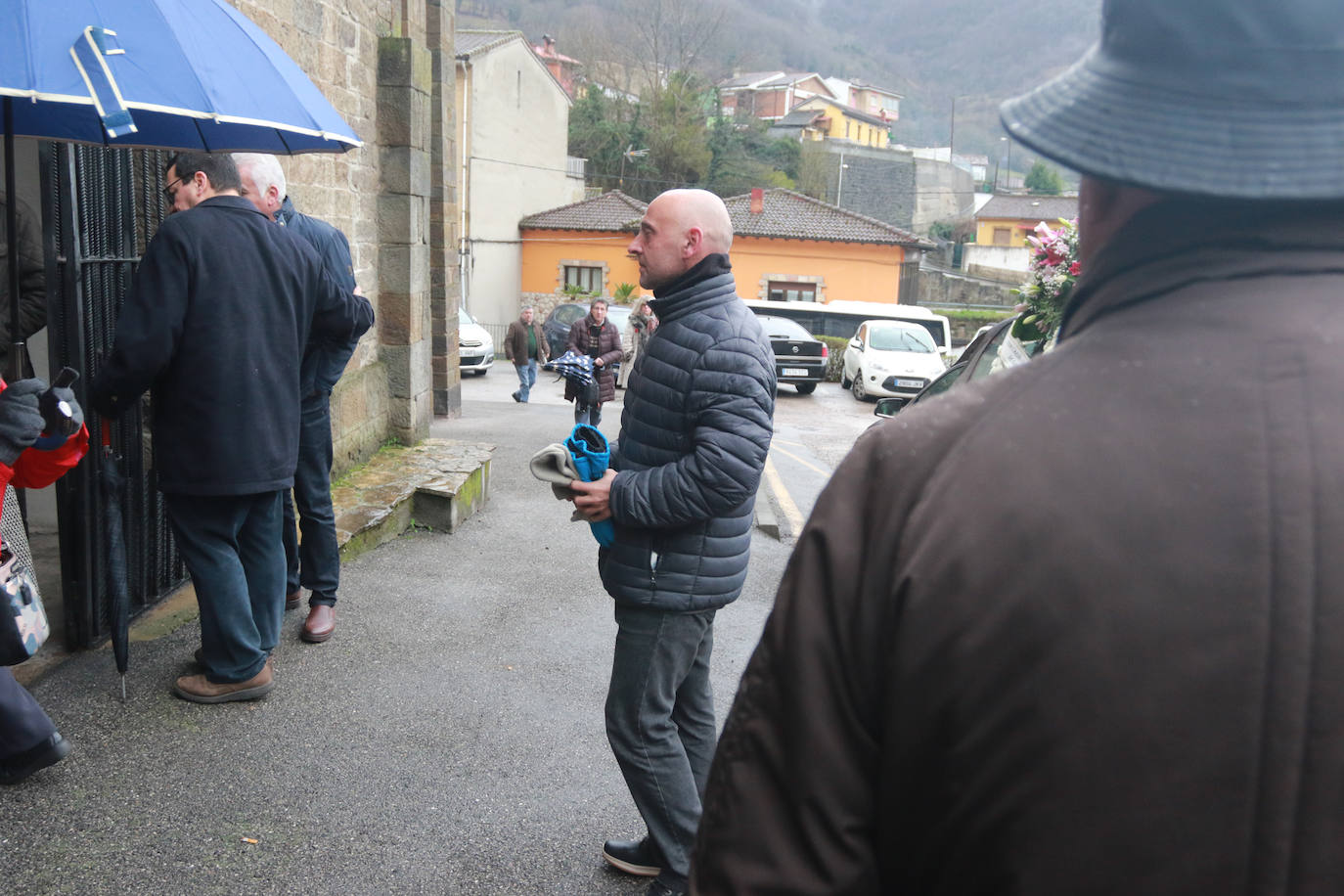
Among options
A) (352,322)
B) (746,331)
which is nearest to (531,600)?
(352,322)

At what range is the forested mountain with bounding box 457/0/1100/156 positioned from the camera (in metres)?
87.3

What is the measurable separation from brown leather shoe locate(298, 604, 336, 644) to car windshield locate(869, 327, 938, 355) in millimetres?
18906

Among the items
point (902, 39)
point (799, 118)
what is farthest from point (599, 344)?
point (902, 39)

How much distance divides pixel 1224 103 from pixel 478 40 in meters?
38.1

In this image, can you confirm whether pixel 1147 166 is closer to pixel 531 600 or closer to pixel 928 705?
pixel 928 705

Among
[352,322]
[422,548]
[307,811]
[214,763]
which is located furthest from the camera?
[422,548]

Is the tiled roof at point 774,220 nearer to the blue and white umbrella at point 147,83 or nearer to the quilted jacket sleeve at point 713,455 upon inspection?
the blue and white umbrella at point 147,83

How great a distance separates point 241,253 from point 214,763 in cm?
165

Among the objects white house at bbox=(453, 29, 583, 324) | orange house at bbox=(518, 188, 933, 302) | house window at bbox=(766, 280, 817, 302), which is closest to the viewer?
white house at bbox=(453, 29, 583, 324)

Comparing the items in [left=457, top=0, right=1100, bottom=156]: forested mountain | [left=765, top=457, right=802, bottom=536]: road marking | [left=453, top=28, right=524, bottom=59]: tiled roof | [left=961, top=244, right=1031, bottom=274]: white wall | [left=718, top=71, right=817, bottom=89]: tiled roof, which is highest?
[left=457, top=0, right=1100, bottom=156]: forested mountain

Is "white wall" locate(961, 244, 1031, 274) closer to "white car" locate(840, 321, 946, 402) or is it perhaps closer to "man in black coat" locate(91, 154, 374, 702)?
"white car" locate(840, 321, 946, 402)

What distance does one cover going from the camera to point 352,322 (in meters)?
4.35

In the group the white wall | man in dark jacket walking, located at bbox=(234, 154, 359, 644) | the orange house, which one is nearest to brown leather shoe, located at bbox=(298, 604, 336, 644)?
man in dark jacket walking, located at bbox=(234, 154, 359, 644)

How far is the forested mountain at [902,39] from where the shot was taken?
87.3 meters
